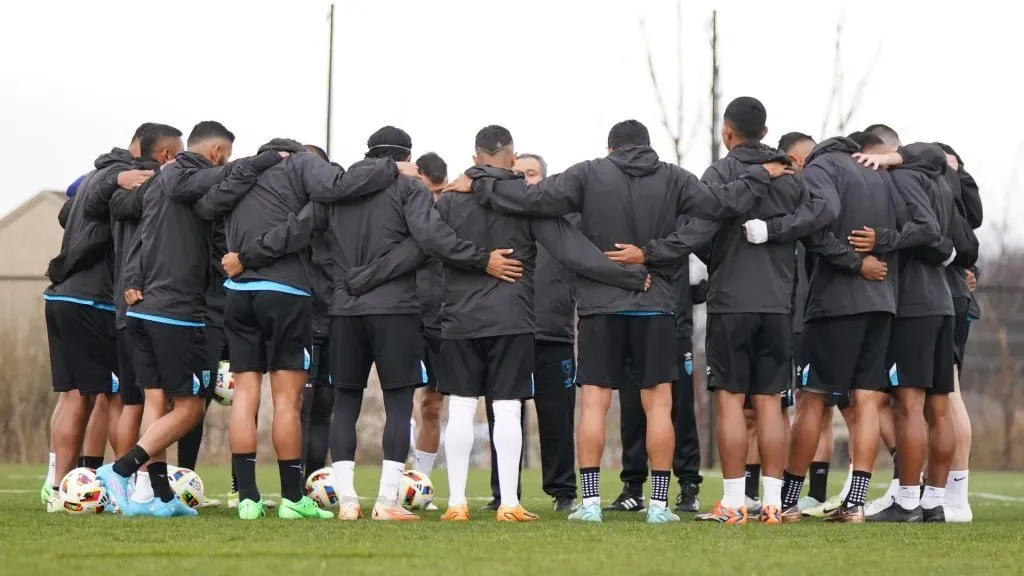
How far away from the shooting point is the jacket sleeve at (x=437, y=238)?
25.7 ft

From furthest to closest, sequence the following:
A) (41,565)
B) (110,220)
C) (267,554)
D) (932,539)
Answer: (110,220) → (932,539) → (267,554) → (41,565)

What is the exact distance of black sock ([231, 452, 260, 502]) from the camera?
8.09 metres

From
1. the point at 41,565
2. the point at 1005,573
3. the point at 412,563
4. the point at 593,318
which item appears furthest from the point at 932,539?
A: the point at 41,565

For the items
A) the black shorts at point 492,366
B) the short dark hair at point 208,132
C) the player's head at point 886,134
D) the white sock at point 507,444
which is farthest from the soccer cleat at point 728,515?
the short dark hair at point 208,132

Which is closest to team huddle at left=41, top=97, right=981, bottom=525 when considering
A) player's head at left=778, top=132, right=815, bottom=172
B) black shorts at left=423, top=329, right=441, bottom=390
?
player's head at left=778, top=132, right=815, bottom=172

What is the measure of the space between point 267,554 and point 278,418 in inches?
89.8

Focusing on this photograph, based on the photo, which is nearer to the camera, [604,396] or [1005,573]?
[1005,573]

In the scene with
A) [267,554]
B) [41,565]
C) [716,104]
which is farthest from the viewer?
[716,104]

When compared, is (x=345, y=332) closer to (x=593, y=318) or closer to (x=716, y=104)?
(x=593, y=318)

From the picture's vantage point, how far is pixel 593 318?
7906 mm

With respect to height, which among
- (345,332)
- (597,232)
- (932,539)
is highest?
(597,232)

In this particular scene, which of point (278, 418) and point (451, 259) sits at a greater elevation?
point (451, 259)

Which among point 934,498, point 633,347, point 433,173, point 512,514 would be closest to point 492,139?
point 633,347

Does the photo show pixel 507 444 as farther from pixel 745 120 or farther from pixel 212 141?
pixel 212 141
